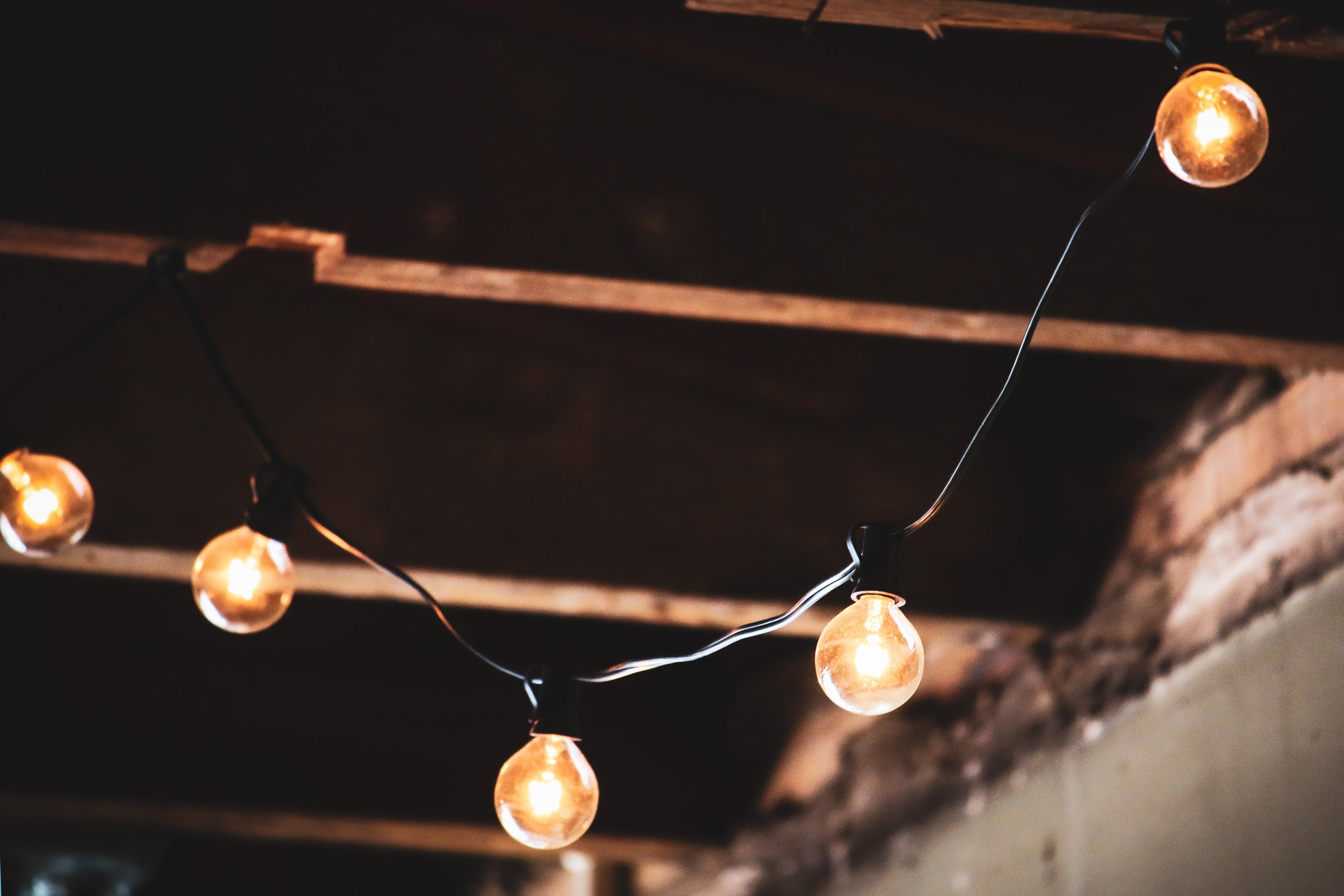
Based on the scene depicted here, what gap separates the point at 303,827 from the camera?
3223mm

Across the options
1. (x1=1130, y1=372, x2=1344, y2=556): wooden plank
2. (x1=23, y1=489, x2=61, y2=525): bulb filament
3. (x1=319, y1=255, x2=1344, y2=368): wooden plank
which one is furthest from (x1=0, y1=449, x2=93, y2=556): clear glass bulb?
(x1=1130, y1=372, x2=1344, y2=556): wooden plank

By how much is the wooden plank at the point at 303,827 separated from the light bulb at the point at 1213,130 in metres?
2.50

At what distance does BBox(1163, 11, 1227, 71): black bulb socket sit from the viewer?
1175 mm

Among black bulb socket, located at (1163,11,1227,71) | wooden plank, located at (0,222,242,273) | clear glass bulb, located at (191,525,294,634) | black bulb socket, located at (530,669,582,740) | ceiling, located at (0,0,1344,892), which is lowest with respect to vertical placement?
black bulb socket, located at (530,669,582,740)

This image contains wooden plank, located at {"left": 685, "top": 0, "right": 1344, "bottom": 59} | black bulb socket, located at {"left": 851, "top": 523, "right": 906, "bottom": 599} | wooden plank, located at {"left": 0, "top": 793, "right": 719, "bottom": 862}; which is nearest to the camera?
black bulb socket, located at {"left": 851, "top": 523, "right": 906, "bottom": 599}

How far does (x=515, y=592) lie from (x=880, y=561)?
1.21 m

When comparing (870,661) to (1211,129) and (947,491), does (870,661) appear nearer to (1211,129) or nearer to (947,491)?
(947,491)

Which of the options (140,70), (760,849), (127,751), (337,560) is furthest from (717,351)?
(127,751)

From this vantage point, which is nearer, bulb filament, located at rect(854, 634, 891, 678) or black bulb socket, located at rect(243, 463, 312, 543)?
bulb filament, located at rect(854, 634, 891, 678)

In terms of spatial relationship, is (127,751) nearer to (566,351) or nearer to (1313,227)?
(566,351)

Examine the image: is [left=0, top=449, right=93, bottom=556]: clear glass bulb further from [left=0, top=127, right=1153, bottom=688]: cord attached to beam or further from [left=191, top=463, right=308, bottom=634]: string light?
[left=191, top=463, right=308, bottom=634]: string light

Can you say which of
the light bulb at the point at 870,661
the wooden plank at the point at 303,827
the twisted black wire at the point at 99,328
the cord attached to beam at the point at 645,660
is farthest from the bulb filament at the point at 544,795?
the wooden plank at the point at 303,827

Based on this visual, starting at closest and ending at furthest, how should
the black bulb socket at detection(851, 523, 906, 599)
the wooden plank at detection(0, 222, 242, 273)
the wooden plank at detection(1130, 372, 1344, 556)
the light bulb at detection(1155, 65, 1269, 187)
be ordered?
1. the light bulb at detection(1155, 65, 1269, 187)
2. the black bulb socket at detection(851, 523, 906, 599)
3. the wooden plank at detection(0, 222, 242, 273)
4. the wooden plank at detection(1130, 372, 1344, 556)

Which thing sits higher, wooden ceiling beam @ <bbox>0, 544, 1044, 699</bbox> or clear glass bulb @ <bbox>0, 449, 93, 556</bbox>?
wooden ceiling beam @ <bbox>0, 544, 1044, 699</bbox>
